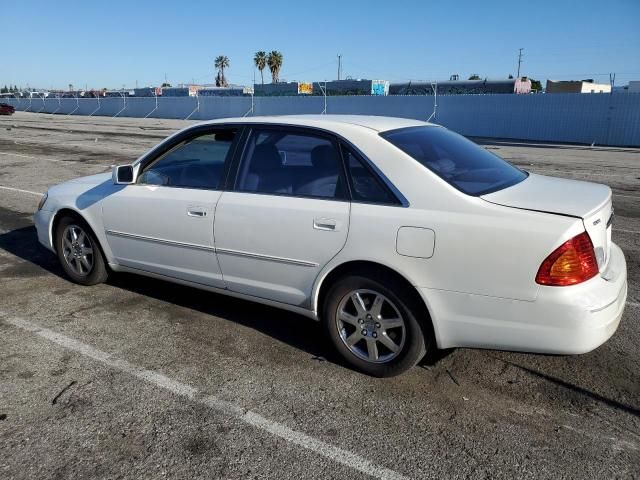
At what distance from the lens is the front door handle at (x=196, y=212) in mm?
4172

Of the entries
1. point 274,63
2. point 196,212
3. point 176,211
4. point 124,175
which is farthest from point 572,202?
point 274,63

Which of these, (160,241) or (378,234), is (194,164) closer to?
(160,241)

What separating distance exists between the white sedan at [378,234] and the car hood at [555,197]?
0.06 ft

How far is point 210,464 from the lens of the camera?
9.18ft

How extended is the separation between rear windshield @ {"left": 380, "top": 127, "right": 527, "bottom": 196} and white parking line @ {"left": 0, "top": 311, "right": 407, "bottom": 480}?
64.1 inches

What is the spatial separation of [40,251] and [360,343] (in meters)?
4.58

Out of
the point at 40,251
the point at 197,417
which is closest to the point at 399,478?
the point at 197,417

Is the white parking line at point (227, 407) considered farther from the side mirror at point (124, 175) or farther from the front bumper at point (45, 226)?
the side mirror at point (124, 175)

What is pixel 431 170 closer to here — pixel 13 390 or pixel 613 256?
pixel 613 256

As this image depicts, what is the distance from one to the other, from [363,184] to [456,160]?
73 cm

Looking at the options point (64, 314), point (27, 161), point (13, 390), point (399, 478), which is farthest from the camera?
point (27, 161)

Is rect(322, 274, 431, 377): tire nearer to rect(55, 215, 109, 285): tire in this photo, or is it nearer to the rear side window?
the rear side window

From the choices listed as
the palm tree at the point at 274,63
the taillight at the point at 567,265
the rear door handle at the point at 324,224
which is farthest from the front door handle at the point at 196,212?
the palm tree at the point at 274,63

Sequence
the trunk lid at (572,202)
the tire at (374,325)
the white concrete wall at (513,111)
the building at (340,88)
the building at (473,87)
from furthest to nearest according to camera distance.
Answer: the building at (340,88) < the building at (473,87) < the white concrete wall at (513,111) < the tire at (374,325) < the trunk lid at (572,202)
